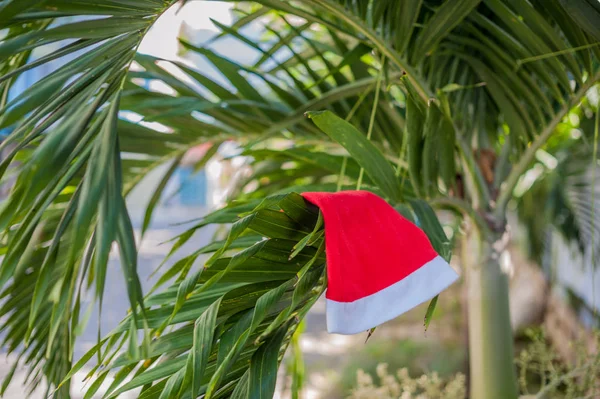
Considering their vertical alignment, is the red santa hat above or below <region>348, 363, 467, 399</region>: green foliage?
above

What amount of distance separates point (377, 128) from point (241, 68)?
0.26 metres

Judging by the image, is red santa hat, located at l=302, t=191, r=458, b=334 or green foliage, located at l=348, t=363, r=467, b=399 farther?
green foliage, located at l=348, t=363, r=467, b=399

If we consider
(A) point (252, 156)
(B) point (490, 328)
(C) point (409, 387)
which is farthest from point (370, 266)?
(C) point (409, 387)

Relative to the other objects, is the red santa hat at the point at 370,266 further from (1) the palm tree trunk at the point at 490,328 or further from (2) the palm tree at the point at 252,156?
(1) the palm tree trunk at the point at 490,328

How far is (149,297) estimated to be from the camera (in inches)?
21.3

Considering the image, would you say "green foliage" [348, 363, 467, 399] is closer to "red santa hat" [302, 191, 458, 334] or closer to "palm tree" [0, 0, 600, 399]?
"palm tree" [0, 0, 600, 399]

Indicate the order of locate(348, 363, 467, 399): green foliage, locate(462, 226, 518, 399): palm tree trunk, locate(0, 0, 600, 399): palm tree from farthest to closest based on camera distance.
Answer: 1. locate(348, 363, 467, 399): green foliage
2. locate(462, 226, 518, 399): palm tree trunk
3. locate(0, 0, 600, 399): palm tree

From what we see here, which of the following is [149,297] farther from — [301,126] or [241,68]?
[301,126]

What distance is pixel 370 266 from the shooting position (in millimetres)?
437

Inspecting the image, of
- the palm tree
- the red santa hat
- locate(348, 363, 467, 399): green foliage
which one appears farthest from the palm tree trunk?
the red santa hat

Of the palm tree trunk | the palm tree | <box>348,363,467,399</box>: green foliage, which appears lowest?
<box>348,363,467,399</box>: green foliage

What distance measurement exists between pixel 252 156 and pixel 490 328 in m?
0.45

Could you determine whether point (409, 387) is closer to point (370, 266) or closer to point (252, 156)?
point (252, 156)

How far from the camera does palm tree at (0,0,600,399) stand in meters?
0.38
